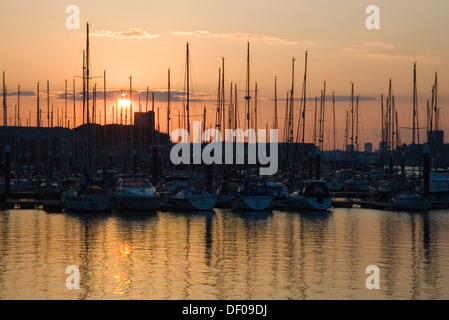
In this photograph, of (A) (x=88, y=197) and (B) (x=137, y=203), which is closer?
(A) (x=88, y=197)

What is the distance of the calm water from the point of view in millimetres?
26422

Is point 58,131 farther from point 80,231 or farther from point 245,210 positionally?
point 80,231

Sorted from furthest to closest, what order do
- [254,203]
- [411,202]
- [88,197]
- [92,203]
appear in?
[411,202] → [254,203] → [88,197] → [92,203]

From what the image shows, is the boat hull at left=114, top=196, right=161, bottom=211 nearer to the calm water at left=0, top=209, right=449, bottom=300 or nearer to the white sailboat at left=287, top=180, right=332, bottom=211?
the calm water at left=0, top=209, right=449, bottom=300

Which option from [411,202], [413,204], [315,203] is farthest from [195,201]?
[413,204]

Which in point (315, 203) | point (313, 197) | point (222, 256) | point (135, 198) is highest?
point (135, 198)

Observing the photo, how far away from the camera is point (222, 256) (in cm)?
3503

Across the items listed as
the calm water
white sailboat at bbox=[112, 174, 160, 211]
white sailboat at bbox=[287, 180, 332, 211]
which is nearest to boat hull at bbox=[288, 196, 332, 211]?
white sailboat at bbox=[287, 180, 332, 211]

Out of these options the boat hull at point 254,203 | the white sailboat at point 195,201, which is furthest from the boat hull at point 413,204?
the white sailboat at point 195,201

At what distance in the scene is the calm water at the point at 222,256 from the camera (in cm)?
2642

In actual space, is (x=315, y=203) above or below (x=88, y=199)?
below

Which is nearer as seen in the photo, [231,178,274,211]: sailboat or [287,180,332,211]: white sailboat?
[231,178,274,211]: sailboat

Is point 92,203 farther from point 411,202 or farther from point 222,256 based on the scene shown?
point 411,202
